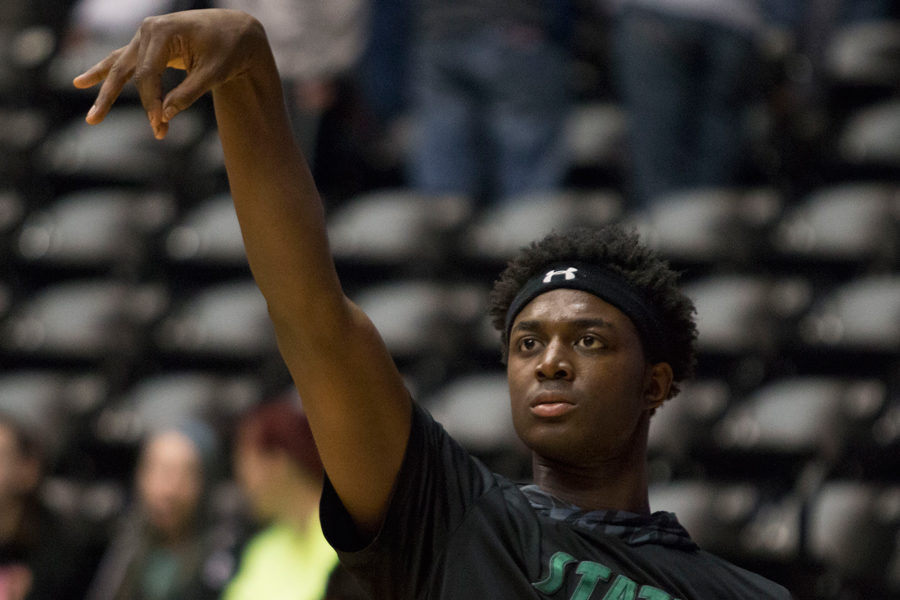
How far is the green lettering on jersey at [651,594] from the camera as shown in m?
1.61

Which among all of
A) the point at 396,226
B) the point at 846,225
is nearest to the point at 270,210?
the point at 846,225

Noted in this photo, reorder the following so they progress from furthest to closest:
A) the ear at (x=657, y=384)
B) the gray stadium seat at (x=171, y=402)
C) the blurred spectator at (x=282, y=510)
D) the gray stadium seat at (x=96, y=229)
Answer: the gray stadium seat at (x=96, y=229) < the gray stadium seat at (x=171, y=402) < the blurred spectator at (x=282, y=510) < the ear at (x=657, y=384)

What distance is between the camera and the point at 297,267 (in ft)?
4.91

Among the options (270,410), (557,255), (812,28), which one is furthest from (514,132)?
(557,255)

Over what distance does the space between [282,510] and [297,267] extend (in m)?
1.81

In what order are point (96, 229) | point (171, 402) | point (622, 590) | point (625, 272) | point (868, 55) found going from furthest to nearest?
point (96, 229) → point (171, 402) → point (868, 55) → point (625, 272) → point (622, 590)

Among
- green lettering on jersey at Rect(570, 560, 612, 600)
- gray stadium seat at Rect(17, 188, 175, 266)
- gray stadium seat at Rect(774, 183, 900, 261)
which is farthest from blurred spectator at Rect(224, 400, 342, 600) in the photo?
gray stadium seat at Rect(17, 188, 175, 266)

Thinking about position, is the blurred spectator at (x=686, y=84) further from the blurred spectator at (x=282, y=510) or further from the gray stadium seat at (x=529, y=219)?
the blurred spectator at (x=282, y=510)

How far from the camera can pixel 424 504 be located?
1.59 meters

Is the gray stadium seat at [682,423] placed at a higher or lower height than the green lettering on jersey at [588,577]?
lower

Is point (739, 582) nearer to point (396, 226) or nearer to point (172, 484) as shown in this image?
point (172, 484)

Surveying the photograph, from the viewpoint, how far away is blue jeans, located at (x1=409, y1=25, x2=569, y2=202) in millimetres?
4398

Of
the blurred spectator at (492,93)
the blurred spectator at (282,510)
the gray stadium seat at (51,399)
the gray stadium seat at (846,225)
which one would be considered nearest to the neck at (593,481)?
the blurred spectator at (282,510)

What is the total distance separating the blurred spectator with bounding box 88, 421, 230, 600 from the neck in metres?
1.84
